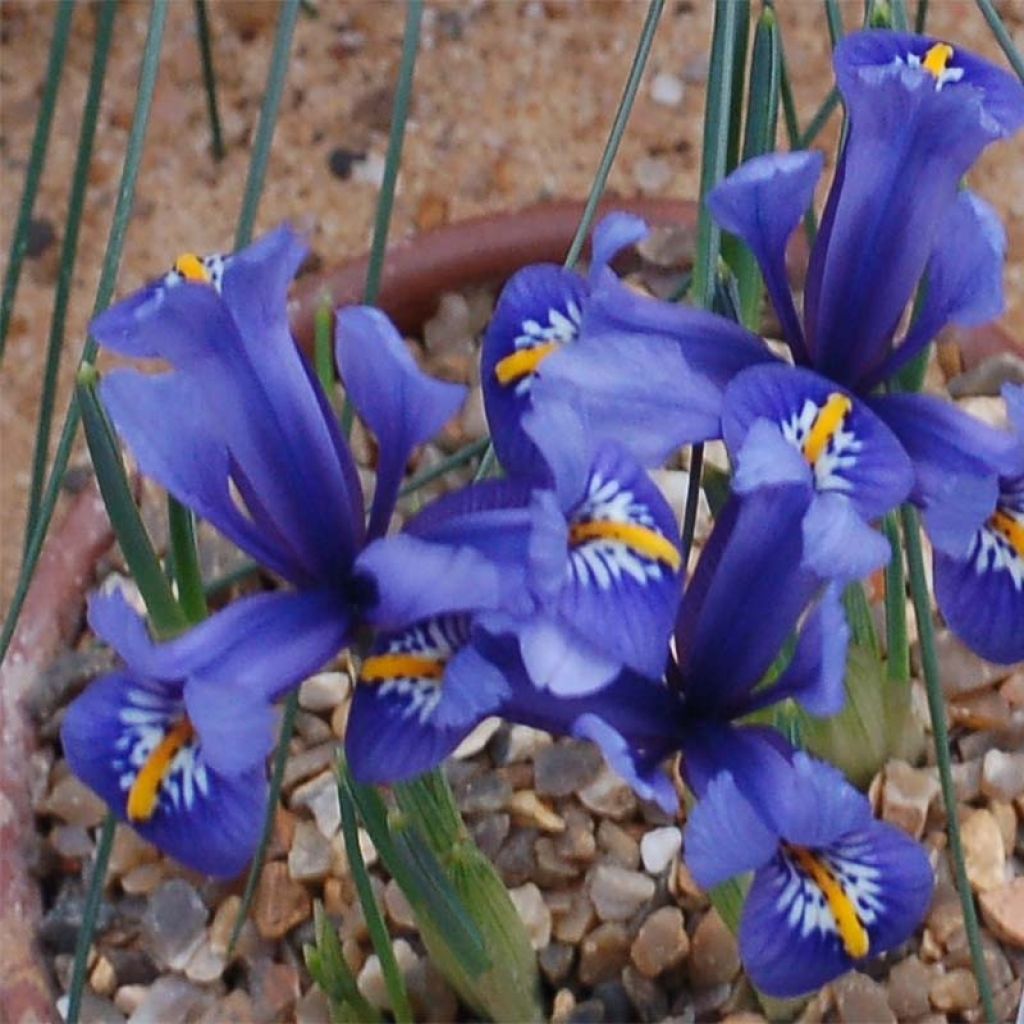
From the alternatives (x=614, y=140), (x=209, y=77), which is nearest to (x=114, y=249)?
(x=614, y=140)

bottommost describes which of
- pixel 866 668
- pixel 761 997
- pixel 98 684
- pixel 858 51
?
pixel 761 997

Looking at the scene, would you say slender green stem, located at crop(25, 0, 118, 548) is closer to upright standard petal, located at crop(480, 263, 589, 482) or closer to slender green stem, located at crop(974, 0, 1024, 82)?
upright standard petal, located at crop(480, 263, 589, 482)

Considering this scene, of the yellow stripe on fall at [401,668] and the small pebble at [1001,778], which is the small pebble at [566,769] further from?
the yellow stripe on fall at [401,668]

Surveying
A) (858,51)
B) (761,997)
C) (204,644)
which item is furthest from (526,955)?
(858,51)

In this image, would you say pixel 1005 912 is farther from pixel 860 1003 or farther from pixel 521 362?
pixel 521 362

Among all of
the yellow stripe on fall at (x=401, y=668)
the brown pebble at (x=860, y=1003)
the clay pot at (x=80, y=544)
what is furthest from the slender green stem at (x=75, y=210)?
the brown pebble at (x=860, y=1003)

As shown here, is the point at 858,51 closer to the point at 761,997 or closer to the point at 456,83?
the point at 761,997
